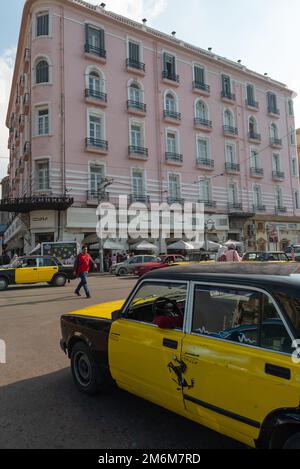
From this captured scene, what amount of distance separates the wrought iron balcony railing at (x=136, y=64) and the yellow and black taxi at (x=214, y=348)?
32.3 metres

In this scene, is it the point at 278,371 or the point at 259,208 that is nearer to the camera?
the point at 278,371

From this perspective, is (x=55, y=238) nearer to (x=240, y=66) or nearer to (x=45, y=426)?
(x=45, y=426)

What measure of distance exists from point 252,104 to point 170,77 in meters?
11.5

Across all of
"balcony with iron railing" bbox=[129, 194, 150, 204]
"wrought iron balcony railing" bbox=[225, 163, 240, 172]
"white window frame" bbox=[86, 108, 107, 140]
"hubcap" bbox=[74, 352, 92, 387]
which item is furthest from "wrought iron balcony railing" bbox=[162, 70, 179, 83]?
"hubcap" bbox=[74, 352, 92, 387]

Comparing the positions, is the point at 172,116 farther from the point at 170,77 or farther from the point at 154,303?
the point at 154,303

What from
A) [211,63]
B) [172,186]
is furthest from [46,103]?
[211,63]

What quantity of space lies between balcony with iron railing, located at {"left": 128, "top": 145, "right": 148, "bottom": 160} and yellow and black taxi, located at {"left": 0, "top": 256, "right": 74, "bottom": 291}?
1607cm

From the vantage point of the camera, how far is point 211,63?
124 ft

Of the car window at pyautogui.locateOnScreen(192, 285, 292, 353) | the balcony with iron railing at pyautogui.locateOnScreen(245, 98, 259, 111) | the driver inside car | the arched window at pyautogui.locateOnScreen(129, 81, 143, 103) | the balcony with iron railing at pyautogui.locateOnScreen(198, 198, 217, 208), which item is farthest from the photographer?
the balcony with iron railing at pyautogui.locateOnScreen(245, 98, 259, 111)

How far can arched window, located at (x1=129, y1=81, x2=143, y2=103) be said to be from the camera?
32.5 m

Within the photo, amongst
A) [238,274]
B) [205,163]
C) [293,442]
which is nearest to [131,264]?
[205,163]

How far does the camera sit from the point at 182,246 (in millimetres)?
31859

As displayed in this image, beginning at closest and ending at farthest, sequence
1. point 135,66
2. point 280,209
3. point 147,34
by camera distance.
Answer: point 135,66, point 147,34, point 280,209

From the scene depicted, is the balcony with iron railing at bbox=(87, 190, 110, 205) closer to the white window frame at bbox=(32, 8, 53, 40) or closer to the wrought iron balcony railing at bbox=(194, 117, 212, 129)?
the white window frame at bbox=(32, 8, 53, 40)
